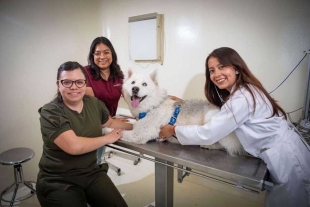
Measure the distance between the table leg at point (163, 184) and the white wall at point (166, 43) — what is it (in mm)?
1275

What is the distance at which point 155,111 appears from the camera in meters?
1.53

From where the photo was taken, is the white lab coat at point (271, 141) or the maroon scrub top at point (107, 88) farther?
the maroon scrub top at point (107, 88)

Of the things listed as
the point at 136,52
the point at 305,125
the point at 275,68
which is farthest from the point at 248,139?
the point at 136,52

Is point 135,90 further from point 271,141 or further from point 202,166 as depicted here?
point 271,141

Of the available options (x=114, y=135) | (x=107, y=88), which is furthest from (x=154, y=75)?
(x=114, y=135)

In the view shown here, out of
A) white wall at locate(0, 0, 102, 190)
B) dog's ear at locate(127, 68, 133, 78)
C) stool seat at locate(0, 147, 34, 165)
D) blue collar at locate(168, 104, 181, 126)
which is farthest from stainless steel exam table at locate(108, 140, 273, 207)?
white wall at locate(0, 0, 102, 190)

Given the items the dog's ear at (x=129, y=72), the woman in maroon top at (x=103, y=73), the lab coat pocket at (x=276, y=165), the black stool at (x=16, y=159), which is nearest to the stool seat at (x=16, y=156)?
the black stool at (x=16, y=159)

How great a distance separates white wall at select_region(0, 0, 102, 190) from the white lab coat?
2248mm

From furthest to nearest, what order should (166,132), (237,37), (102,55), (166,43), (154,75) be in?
(166,43) → (237,37) → (102,55) → (154,75) → (166,132)

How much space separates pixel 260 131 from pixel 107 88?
1.35 metres

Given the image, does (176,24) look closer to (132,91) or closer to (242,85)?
(132,91)

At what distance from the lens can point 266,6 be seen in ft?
6.18

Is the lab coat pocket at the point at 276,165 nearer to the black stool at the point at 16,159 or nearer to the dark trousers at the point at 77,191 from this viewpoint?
the dark trousers at the point at 77,191

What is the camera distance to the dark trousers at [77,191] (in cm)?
124
